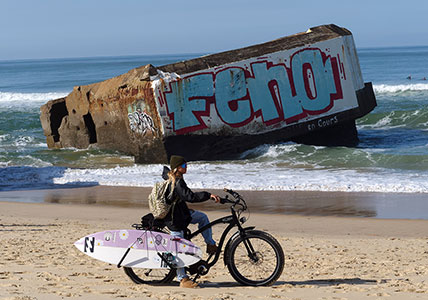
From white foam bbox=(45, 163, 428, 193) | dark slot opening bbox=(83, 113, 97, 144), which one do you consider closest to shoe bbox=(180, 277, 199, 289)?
white foam bbox=(45, 163, 428, 193)

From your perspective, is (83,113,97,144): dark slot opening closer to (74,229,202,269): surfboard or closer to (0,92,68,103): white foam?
(74,229,202,269): surfboard

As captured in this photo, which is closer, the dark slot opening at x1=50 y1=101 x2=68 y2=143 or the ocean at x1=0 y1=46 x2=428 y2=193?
the ocean at x1=0 y1=46 x2=428 y2=193

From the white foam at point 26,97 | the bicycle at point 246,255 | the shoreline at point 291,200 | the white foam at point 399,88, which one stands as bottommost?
the white foam at point 399,88

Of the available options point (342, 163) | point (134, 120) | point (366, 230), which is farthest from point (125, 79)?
point (366, 230)

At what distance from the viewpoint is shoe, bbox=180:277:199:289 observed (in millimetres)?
6227

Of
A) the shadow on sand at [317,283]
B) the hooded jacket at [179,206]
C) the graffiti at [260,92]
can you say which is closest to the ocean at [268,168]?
the graffiti at [260,92]

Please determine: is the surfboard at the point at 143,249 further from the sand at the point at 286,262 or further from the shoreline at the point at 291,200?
the shoreline at the point at 291,200

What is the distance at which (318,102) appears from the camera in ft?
62.4

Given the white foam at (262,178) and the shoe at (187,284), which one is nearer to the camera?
the shoe at (187,284)

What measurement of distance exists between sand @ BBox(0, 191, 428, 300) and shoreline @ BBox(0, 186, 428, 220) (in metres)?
0.57

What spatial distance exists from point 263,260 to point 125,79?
39.8ft

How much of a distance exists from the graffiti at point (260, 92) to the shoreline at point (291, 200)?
315 centimetres

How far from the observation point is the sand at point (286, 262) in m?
5.99

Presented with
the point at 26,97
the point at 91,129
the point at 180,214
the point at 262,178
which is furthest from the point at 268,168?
the point at 26,97
